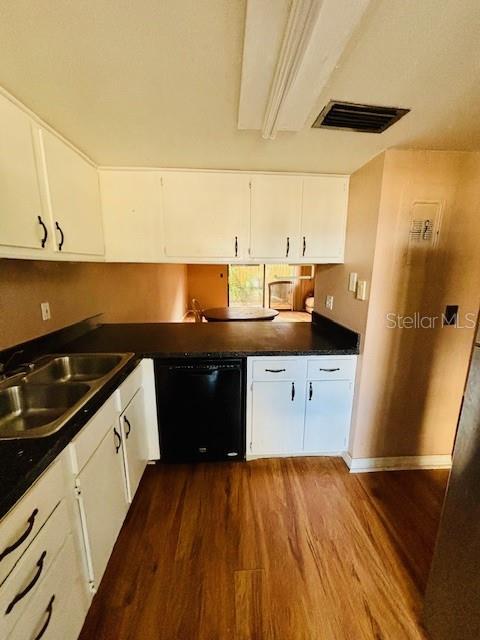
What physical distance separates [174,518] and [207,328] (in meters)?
1.37

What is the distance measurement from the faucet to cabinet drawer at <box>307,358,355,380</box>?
Result: 1.69 m

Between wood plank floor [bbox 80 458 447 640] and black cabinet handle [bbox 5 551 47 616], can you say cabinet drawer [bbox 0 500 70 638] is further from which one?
wood plank floor [bbox 80 458 447 640]

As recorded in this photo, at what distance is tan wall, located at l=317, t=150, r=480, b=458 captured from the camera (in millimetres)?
1601

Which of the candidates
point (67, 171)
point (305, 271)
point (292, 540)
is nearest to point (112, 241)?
point (67, 171)

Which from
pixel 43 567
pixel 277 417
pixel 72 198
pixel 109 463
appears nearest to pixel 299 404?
pixel 277 417

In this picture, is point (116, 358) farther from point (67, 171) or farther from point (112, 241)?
point (67, 171)

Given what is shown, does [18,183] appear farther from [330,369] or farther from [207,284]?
[207,284]

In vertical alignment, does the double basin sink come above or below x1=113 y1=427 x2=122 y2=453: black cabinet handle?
above

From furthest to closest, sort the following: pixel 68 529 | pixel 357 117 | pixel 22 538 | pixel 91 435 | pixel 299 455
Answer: pixel 299 455, pixel 357 117, pixel 91 435, pixel 68 529, pixel 22 538

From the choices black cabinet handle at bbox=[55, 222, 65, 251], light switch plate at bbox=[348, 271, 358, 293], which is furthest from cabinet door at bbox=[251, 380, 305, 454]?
black cabinet handle at bbox=[55, 222, 65, 251]

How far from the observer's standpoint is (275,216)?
2.01 m

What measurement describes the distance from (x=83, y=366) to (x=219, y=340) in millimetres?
914

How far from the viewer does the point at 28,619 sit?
2.40 ft

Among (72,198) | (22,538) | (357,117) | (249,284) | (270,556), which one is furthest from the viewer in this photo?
(249,284)
